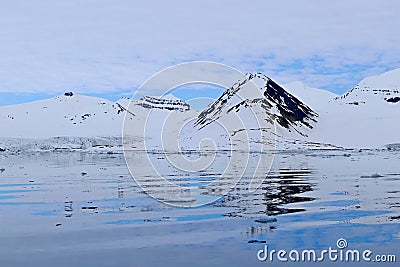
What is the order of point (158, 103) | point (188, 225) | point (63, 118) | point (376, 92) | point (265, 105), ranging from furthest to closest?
1. point (376, 92)
2. point (63, 118)
3. point (265, 105)
4. point (158, 103)
5. point (188, 225)

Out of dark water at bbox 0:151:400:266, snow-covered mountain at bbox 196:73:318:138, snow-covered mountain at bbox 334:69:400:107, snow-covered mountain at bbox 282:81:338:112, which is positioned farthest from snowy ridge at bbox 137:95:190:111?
snow-covered mountain at bbox 334:69:400:107

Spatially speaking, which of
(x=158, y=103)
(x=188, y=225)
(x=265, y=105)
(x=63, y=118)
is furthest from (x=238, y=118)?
(x=188, y=225)

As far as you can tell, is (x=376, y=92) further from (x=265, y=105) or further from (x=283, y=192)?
(x=283, y=192)

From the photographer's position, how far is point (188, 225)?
12422mm

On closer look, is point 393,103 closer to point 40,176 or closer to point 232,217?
point 40,176

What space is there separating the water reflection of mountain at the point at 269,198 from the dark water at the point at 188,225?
30mm

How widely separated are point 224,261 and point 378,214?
228 inches

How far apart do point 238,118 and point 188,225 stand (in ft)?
301

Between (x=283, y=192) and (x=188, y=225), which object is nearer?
(x=188, y=225)

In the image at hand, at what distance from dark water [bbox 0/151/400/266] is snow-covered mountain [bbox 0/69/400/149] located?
58.8 meters

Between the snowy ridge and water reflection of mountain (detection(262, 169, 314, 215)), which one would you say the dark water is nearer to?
water reflection of mountain (detection(262, 169, 314, 215))

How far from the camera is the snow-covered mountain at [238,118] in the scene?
86.3 meters

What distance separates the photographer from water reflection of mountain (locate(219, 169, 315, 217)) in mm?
14250

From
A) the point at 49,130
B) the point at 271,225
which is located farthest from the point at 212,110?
the point at 271,225
